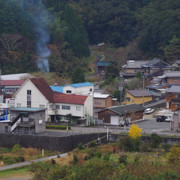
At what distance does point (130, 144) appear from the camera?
1947 centimetres

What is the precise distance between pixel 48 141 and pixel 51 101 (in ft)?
14.4

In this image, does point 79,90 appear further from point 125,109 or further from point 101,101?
point 125,109

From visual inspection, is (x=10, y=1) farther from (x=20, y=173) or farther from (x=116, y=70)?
(x=20, y=173)

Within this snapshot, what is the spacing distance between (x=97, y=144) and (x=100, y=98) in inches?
262

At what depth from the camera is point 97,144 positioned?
2083cm

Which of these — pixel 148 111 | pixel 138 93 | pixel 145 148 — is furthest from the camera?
pixel 138 93

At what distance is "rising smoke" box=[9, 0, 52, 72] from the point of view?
124ft

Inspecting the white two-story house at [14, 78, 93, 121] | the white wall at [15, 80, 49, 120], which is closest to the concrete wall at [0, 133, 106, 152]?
the white two-story house at [14, 78, 93, 121]

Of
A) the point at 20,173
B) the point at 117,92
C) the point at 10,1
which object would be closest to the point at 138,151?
the point at 20,173

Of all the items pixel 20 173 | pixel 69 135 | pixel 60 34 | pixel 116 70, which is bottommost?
pixel 20 173

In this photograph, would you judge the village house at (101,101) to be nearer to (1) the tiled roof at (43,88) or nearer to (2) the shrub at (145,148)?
(1) the tiled roof at (43,88)

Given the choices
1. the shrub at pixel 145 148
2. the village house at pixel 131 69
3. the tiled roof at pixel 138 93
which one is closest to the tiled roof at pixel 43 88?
the tiled roof at pixel 138 93

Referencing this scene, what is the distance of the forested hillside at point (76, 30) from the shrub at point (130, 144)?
17862 millimetres

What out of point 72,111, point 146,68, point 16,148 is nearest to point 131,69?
point 146,68
